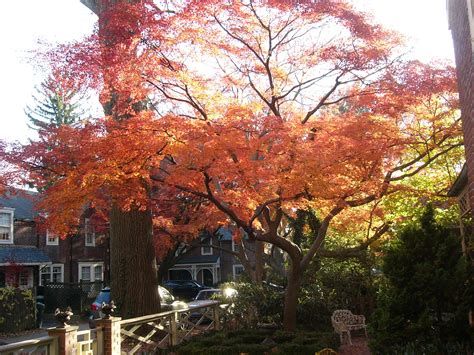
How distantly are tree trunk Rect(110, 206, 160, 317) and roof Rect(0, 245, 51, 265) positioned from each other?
1659 centimetres

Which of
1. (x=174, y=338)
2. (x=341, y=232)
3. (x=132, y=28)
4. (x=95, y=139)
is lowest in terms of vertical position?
(x=174, y=338)

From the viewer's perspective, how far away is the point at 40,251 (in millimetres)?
32875

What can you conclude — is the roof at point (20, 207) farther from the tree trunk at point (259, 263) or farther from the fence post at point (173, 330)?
the fence post at point (173, 330)

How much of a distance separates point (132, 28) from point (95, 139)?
7.70ft

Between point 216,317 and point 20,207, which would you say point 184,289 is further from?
point 216,317

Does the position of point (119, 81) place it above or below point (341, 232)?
above

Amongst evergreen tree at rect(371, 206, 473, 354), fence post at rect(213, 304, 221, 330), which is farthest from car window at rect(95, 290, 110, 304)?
evergreen tree at rect(371, 206, 473, 354)

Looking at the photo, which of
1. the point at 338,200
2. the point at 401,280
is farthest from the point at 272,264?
the point at 401,280

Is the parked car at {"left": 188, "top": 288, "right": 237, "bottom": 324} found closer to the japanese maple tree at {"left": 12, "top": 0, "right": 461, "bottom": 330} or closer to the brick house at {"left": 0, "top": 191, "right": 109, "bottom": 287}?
the japanese maple tree at {"left": 12, "top": 0, "right": 461, "bottom": 330}

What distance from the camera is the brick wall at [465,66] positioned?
741 centimetres

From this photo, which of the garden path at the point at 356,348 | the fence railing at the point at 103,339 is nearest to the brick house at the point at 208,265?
the garden path at the point at 356,348

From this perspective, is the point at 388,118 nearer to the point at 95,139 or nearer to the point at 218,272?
the point at 95,139

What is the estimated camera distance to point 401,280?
8656 millimetres

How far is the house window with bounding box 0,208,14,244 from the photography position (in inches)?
1215
